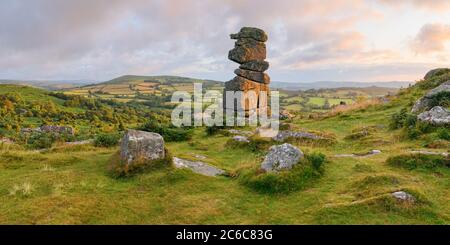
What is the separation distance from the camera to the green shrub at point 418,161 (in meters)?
14.4

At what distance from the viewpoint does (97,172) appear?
15.9m

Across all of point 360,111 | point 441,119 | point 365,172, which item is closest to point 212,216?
point 365,172

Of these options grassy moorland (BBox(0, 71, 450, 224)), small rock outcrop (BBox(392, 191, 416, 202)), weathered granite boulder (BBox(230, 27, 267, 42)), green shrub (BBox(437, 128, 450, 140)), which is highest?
weathered granite boulder (BBox(230, 27, 267, 42))

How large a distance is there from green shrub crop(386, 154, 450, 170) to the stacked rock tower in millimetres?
29185

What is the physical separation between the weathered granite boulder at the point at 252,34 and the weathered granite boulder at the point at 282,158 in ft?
106

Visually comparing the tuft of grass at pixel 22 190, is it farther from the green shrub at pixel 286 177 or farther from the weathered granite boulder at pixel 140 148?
the green shrub at pixel 286 177

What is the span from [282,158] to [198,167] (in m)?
4.27

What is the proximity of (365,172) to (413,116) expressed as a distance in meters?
10.9

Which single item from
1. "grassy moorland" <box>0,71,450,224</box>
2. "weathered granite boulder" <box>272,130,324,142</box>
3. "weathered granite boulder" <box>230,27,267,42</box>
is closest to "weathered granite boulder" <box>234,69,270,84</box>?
"weathered granite boulder" <box>230,27,267,42</box>

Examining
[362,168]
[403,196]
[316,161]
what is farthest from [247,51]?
[403,196]

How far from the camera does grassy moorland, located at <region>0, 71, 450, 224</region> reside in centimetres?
1069

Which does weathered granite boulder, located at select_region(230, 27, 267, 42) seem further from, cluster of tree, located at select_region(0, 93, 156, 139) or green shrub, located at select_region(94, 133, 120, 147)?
cluster of tree, located at select_region(0, 93, 156, 139)

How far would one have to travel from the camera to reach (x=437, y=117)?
20938 millimetres

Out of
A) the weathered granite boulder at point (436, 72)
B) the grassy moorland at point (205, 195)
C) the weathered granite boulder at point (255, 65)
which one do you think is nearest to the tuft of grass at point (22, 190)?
the grassy moorland at point (205, 195)
